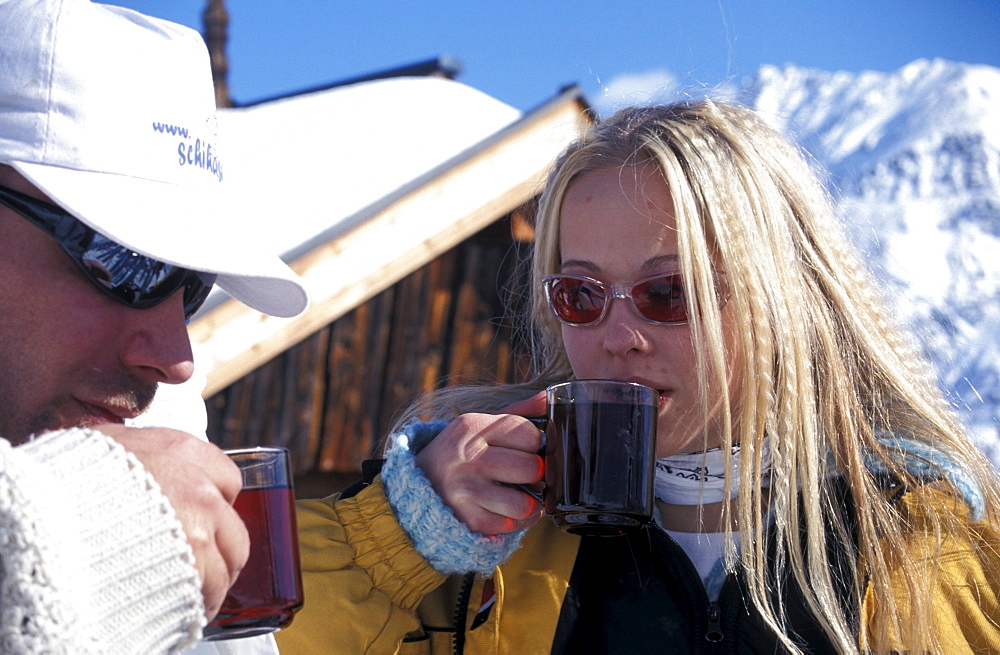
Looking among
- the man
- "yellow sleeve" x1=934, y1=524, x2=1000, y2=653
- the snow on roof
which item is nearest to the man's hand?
the man

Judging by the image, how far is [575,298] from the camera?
215 centimetres

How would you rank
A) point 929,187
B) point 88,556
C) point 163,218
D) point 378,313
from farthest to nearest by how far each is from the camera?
point 929,187, point 378,313, point 163,218, point 88,556

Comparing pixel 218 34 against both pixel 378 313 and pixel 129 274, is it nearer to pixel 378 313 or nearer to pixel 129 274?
pixel 378 313

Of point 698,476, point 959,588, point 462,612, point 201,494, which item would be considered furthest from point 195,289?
point 959,588

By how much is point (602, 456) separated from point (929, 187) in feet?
37.4

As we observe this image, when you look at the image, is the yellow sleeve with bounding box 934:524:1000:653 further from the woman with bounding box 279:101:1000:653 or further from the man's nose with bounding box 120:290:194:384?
the man's nose with bounding box 120:290:194:384

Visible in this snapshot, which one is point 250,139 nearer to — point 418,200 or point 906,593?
point 418,200

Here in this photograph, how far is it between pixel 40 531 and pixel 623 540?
1.36 m

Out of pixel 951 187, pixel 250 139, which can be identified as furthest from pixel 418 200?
pixel 951 187

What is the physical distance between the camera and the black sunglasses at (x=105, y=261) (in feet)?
5.43

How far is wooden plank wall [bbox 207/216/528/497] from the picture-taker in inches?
240

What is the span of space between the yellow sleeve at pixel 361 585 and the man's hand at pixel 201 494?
75 cm

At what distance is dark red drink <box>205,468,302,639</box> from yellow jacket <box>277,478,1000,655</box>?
0.52 meters

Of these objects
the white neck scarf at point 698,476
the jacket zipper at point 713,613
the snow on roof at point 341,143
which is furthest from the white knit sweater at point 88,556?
the snow on roof at point 341,143
